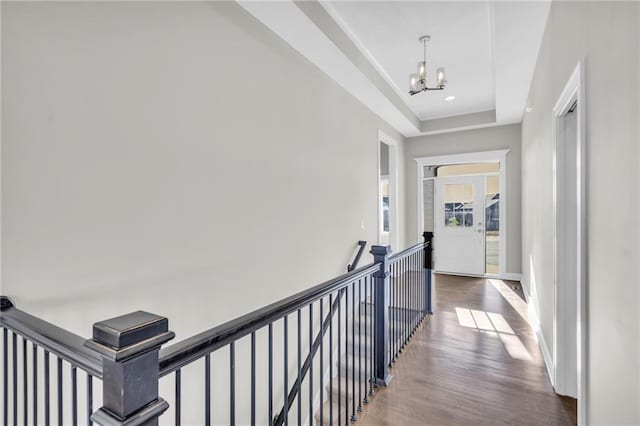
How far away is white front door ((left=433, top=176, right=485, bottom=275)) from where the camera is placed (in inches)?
238

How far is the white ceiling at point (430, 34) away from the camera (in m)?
2.78

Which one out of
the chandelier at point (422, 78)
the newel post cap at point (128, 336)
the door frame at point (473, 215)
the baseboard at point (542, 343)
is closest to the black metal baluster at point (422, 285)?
the baseboard at point (542, 343)

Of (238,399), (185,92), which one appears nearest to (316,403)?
(238,399)

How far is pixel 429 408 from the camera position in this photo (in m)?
2.07

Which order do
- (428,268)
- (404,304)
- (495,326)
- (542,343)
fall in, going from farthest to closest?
(428,268), (495,326), (404,304), (542,343)

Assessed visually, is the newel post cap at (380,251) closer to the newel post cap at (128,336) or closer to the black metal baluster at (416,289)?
the black metal baluster at (416,289)

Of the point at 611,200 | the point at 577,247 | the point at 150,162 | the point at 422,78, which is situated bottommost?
the point at 577,247

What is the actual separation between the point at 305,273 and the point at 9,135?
→ 2336mm

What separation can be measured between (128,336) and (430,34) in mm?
3563

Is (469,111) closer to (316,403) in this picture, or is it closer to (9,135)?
(316,403)

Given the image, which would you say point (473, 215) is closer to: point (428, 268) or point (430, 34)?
point (428, 268)

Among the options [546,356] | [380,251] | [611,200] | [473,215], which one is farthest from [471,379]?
[473,215]

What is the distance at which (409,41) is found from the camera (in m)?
3.30

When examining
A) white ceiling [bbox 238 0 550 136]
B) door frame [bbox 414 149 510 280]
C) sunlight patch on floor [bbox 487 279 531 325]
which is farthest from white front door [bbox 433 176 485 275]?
white ceiling [bbox 238 0 550 136]
